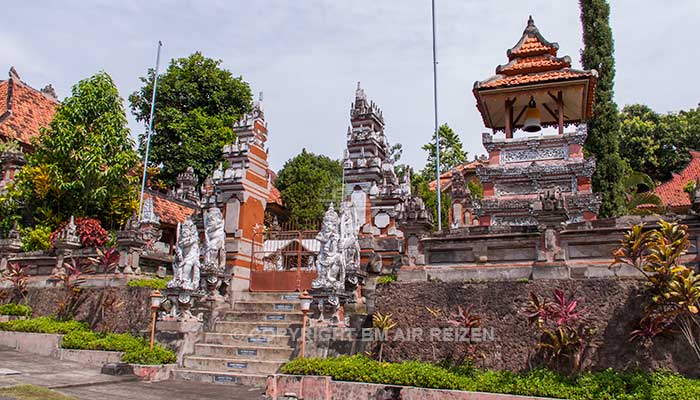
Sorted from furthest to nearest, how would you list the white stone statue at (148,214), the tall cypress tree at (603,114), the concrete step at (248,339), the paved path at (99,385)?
1. the tall cypress tree at (603,114)
2. the white stone statue at (148,214)
3. the concrete step at (248,339)
4. the paved path at (99,385)

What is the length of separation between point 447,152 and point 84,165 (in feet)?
91.9

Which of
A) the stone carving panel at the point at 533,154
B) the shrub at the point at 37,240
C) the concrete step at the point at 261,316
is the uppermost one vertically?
the stone carving panel at the point at 533,154

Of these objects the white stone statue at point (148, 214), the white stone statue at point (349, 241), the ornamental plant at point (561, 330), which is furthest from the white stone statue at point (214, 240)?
the ornamental plant at point (561, 330)

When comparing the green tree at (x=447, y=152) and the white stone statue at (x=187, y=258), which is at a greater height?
the green tree at (x=447, y=152)

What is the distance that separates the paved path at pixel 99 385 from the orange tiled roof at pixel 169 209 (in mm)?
11232

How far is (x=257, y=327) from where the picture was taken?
12.1m

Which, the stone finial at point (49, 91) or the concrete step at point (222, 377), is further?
the stone finial at point (49, 91)

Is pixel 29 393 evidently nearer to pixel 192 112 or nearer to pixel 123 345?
pixel 123 345

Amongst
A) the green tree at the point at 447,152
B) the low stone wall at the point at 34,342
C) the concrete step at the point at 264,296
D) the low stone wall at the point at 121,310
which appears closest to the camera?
the low stone wall at the point at 34,342

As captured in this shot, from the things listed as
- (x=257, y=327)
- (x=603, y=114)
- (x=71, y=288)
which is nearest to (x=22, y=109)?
(x=71, y=288)

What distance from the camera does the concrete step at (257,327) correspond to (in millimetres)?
11742

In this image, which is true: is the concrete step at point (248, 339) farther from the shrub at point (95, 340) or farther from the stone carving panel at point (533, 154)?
the stone carving panel at point (533, 154)

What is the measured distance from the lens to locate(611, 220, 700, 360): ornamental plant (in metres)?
7.29

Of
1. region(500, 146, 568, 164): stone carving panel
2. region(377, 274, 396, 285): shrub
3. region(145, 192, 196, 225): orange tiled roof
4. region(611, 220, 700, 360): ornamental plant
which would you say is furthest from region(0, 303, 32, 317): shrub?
region(611, 220, 700, 360): ornamental plant
